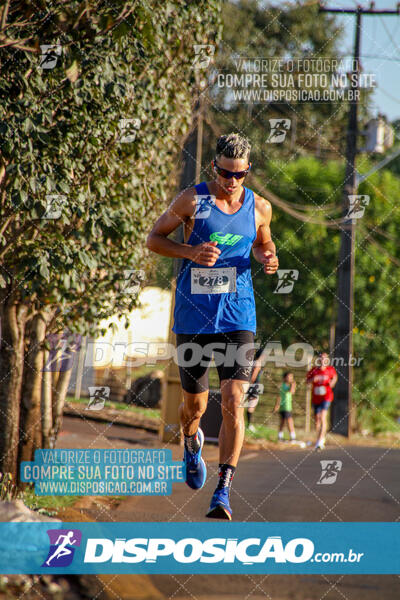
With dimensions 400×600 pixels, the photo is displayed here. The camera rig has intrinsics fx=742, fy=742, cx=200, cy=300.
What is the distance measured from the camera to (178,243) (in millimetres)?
4273

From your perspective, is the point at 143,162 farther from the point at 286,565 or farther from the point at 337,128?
the point at 337,128

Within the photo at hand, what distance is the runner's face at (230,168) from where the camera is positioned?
13.5 ft

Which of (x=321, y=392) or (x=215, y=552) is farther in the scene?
(x=321, y=392)

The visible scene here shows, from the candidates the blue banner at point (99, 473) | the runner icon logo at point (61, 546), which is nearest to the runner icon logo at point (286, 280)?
the runner icon logo at point (61, 546)

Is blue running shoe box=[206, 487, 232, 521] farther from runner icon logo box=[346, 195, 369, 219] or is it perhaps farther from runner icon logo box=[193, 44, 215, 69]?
runner icon logo box=[193, 44, 215, 69]

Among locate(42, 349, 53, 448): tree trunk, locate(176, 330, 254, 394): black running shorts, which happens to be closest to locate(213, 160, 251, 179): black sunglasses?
locate(176, 330, 254, 394): black running shorts

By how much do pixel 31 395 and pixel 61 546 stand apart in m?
3.95

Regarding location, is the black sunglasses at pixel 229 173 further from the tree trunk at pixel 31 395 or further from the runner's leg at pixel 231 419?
the tree trunk at pixel 31 395

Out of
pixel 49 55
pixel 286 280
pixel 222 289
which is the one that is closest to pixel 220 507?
pixel 222 289

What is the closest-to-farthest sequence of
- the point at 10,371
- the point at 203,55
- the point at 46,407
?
1. the point at 203,55
2. the point at 10,371
3. the point at 46,407

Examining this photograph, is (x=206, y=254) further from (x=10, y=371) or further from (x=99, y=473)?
(x=99, y=473)

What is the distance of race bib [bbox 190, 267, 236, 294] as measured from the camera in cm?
438

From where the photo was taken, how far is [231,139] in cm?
412

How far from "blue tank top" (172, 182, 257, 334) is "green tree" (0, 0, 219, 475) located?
192 cm
